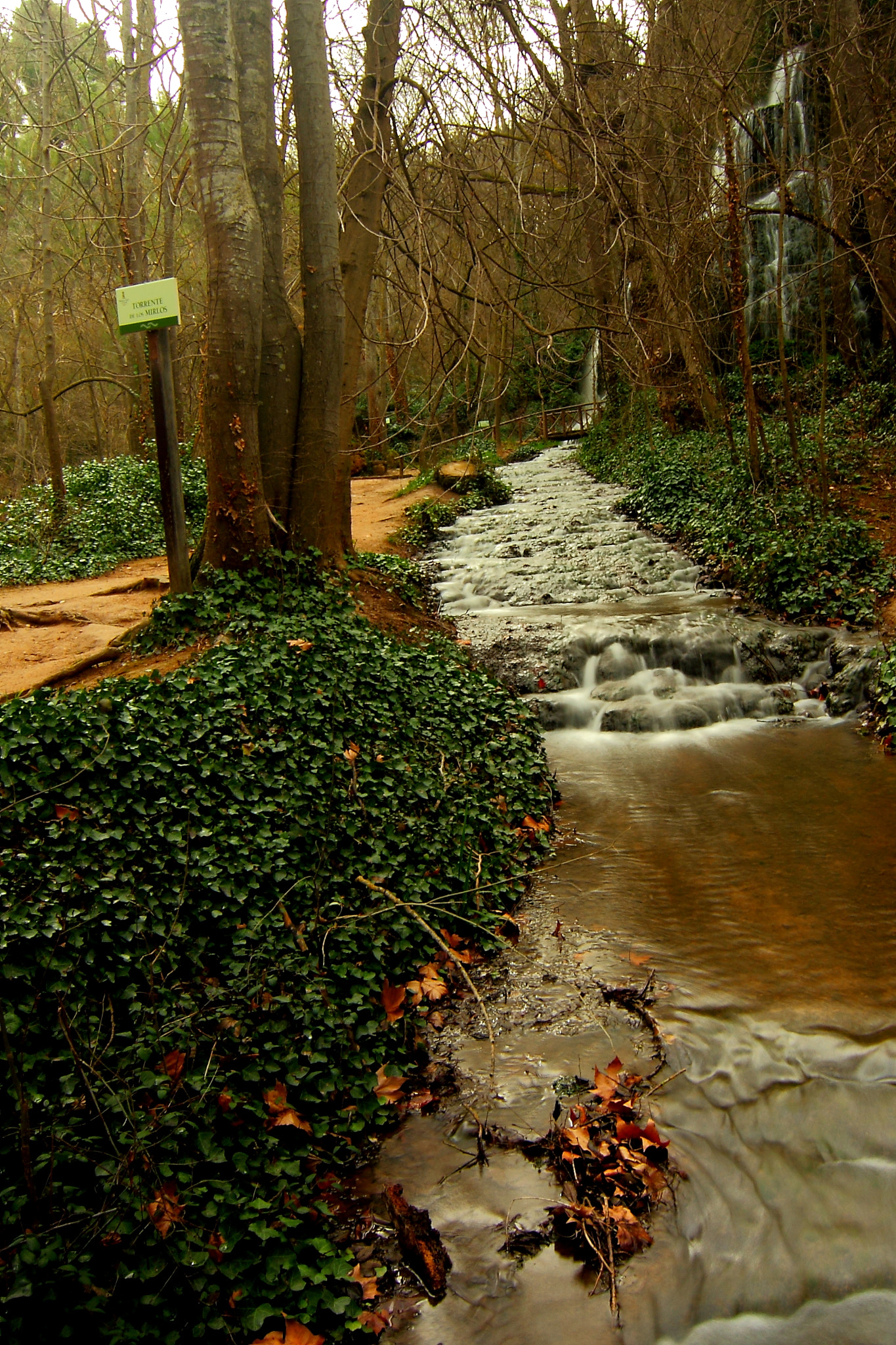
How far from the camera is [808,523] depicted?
10.9 metres

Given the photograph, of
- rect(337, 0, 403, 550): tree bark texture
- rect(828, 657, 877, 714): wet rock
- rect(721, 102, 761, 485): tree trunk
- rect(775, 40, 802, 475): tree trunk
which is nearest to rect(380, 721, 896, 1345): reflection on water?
rect(828, 657, 877, 714): wet rock

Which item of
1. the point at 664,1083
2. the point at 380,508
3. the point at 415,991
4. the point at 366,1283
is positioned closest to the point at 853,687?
the point at 664,1083

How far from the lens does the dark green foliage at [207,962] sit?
9.12 feet

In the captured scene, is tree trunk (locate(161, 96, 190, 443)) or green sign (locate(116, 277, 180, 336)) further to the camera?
tree trunk (locate(161, 96, 190, 443))

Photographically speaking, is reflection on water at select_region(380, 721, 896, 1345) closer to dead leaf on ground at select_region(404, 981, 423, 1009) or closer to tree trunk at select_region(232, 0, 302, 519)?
dead leaf on ground at select_region(404, 981, 423, 1009)

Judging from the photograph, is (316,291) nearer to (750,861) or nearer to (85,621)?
(85,621)

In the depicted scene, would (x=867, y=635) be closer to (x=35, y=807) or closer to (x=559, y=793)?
(x=559, y=793)

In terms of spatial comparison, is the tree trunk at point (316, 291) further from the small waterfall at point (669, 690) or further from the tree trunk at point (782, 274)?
the tree trunk at point (782, 274)

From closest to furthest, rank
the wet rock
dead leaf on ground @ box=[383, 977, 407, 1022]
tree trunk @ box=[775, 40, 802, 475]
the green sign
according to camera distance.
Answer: dead leaf on ground @ box=[383, 977, 407, 1022] → the green sign → the wet rock → tree trunk @ box=[775, 40, 802, 475]

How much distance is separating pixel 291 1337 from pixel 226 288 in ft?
20.9

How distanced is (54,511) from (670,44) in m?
10.9

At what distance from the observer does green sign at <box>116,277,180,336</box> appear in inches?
217

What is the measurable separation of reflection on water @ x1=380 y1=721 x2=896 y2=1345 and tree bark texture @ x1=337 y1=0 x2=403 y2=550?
4.47 m

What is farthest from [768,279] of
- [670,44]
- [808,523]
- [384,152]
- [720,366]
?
[384,152]
